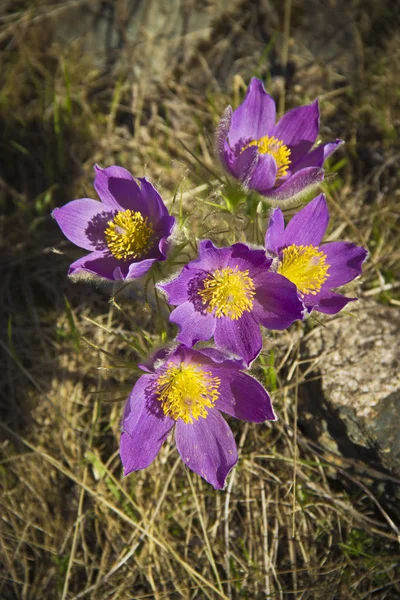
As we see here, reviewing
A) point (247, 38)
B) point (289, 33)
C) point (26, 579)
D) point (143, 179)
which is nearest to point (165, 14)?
point (247, 38)

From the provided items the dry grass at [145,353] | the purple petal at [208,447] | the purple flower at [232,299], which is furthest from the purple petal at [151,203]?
the purple petal at [208,447]

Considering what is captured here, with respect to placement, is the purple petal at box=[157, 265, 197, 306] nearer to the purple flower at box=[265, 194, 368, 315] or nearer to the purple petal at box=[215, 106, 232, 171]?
the purple flower at box=[265, 194, 368, 315]

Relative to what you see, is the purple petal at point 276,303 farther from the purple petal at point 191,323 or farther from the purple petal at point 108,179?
the purple petal at point 108,179

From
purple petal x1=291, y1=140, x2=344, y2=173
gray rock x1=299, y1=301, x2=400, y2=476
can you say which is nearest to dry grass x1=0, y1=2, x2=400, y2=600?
gray rock x1=299, y1=301, x2=400, y2=476

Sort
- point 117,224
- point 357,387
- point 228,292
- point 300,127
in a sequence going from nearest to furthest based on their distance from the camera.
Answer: point 228,292, point 117,224, point 300,127, point 357,387

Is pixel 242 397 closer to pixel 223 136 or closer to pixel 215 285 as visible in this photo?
pixel 215 285

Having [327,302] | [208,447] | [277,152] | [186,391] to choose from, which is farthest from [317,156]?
[208,447]

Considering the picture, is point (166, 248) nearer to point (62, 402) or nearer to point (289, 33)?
point (62, 402)
